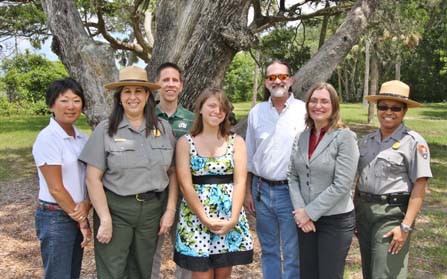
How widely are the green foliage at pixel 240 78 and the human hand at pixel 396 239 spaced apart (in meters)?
39.4

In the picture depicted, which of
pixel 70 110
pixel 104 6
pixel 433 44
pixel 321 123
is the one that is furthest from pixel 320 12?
pixel 433 44

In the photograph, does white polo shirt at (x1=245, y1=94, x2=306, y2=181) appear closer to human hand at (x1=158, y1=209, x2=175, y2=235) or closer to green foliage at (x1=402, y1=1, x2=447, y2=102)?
human hand at (x1=158, y1=209, x2=175, y2=235)

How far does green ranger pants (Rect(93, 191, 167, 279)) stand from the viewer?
9.67 feet

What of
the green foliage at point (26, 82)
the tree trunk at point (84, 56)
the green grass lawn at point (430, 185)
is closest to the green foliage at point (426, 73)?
the green grass lawn at point (430, 185)

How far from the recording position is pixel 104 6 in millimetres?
9766

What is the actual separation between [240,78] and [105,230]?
40.7 m

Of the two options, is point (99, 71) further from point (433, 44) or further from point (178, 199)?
point (433, 44)

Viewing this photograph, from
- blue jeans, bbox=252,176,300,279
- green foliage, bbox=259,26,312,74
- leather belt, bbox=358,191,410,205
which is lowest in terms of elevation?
blue jeans, bbox=252,176,300,279

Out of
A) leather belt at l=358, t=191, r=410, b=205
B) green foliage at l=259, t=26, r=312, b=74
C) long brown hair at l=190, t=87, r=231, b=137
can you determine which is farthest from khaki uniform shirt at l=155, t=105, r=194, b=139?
green foliage at l=259, t=26, r=312, b=74

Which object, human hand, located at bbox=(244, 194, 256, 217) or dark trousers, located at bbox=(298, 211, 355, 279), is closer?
dark trousers, located at bbox=(298, 211, 355, 279)

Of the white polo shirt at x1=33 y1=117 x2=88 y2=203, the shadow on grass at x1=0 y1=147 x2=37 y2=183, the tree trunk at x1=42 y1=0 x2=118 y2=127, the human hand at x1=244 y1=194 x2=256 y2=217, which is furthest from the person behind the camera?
the shadow on grass at x1=0 y1=147 x2=37 y2=183

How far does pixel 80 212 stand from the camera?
2906mm

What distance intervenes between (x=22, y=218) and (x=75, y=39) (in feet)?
10.7

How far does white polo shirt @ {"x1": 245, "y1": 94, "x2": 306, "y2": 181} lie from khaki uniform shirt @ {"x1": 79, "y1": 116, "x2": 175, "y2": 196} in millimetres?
831
